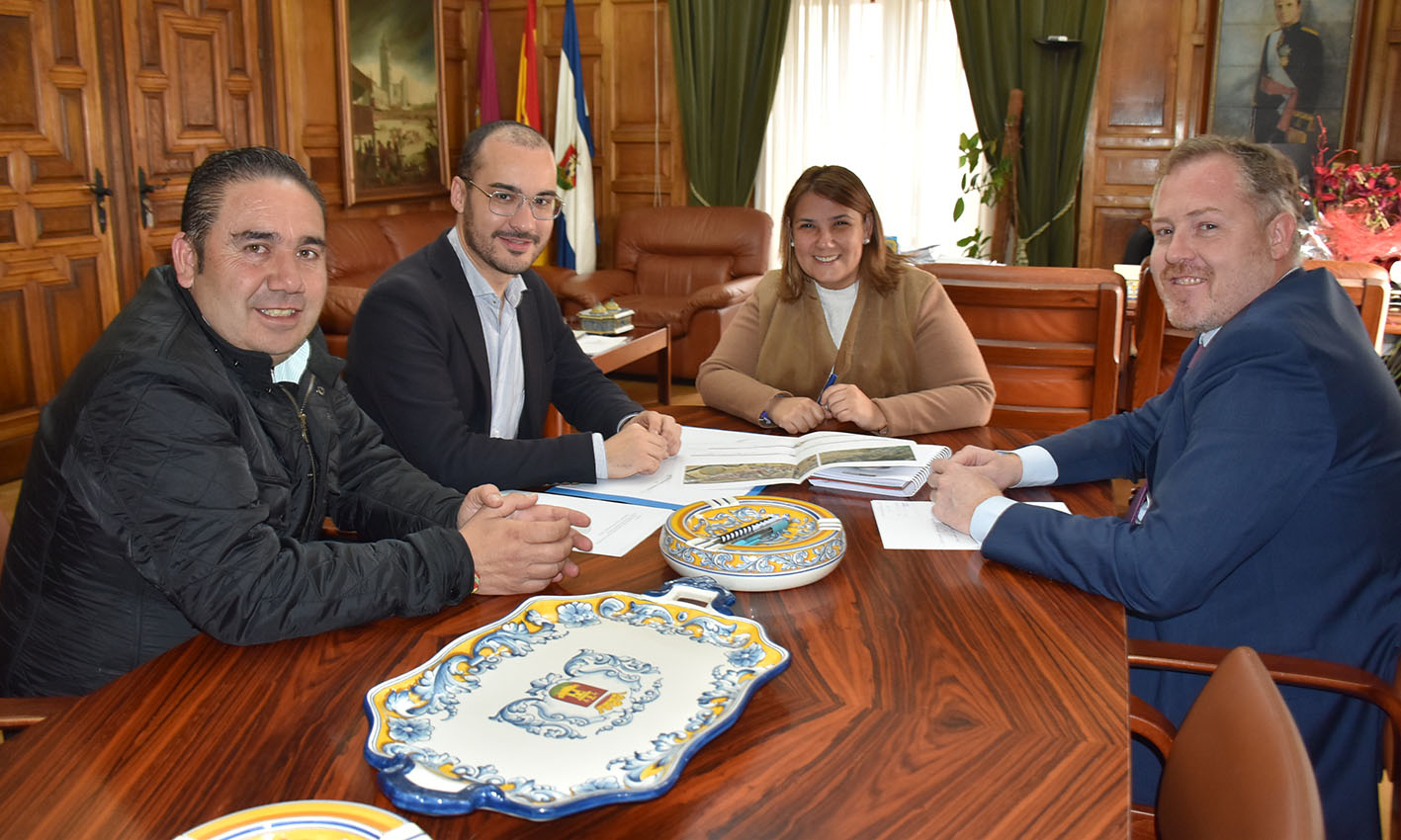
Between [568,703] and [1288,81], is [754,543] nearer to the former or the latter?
[568,703]

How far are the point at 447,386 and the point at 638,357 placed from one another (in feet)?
10.1

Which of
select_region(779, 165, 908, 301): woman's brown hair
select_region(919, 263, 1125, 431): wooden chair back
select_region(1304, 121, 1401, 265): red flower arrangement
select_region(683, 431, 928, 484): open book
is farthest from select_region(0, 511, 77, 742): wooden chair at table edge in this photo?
select_region(1304, 121, 1401, 265): red flower arrangement

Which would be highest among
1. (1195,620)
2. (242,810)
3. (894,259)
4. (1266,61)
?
(1266,61)

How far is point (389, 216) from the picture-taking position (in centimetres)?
654

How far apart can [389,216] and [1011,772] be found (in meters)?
6.12

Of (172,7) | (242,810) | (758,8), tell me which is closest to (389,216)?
(172,7)

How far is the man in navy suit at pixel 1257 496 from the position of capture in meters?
1.46

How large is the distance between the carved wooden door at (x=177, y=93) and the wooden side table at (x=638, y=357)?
1.99 metres

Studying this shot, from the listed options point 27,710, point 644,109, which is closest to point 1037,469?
point 27,710

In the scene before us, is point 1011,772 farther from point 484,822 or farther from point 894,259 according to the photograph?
point 894,259

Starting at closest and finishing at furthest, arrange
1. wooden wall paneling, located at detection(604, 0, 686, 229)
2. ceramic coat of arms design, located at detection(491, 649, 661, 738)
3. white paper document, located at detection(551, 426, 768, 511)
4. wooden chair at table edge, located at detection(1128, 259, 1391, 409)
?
ceramic coat of arms design, located at detection(491, 649, 661, 738), white paper document, located at detection(551, 426, 768, 511), wooden chair at table edge, located at detection(1128, 259, 1391, 409), wooden wall paneling, located at detection(604, 0, 686, 229)

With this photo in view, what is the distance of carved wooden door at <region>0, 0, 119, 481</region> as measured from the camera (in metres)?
4.47

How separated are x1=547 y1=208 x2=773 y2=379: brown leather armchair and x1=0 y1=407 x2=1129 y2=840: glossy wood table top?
191 inches

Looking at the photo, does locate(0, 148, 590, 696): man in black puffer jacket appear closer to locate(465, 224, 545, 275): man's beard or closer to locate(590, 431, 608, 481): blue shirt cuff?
locate(590, 431, 608, 481): blue shirt cuff
